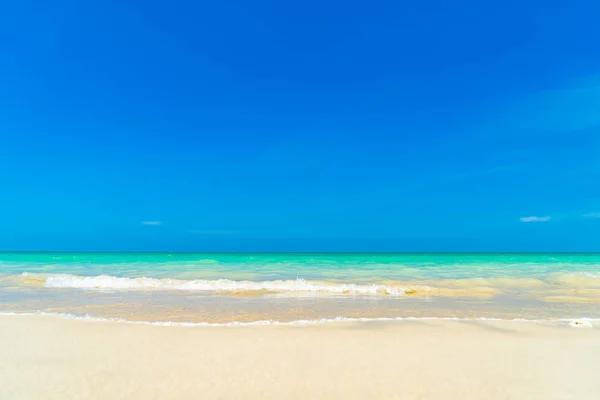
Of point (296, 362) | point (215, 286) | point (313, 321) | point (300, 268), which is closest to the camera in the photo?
point (296, 362)

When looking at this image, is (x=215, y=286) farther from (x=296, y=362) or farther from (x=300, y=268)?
(x=296, y=362)

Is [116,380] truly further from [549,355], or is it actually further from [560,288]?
[560,288]

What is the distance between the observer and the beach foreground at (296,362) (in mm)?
→ 4152

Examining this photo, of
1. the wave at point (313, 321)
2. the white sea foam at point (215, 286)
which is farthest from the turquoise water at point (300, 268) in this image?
the wave at point (313, 321)

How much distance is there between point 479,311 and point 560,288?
8.10 meters

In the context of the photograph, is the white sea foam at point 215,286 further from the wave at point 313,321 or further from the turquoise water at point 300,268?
the wave at point 313,321

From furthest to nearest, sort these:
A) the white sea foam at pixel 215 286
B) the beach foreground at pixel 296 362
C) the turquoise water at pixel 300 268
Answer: the turquoise water at pixel 300 268 < the white sea foam at pixel 215 286 < the beach foreground at pixel 296 362

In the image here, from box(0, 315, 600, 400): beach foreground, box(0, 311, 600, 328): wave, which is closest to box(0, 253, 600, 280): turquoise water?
box(0, 311, 600, 328): wave

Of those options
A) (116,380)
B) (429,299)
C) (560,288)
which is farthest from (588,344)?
(560,288)

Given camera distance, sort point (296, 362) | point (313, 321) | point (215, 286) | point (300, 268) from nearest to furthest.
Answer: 1. point (296, 362)
2. point (313, 321)
3. point (215, 286)
4. point (300, 268)

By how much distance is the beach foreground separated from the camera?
13.6ft

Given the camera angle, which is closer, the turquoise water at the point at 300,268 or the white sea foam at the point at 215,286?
the white sea foam at the point at 215,286

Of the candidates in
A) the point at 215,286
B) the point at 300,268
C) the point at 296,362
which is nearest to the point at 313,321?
the point at 296,362

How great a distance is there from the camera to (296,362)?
4.96 meters
